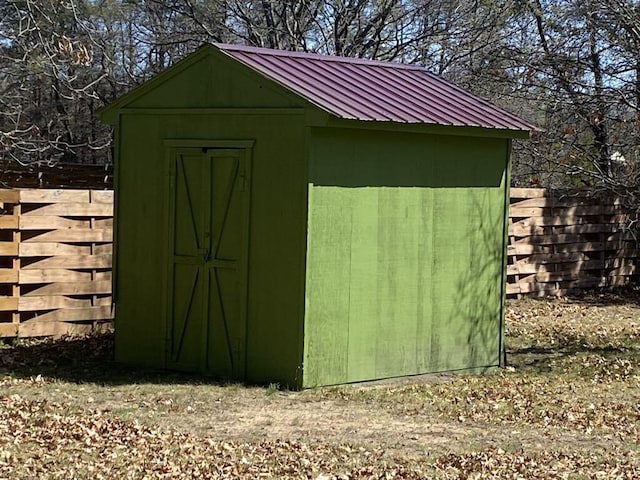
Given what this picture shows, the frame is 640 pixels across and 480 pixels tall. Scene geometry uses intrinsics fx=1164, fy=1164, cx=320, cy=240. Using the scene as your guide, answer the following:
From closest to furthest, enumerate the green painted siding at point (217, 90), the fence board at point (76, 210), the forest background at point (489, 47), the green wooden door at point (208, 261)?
the green painted siding at point (217, 90), the green wooden door at point (208, 261), the fence board at point (76, 210), the forest background at point (489, 47)

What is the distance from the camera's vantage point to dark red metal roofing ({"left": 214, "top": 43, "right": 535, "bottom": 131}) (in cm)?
1053

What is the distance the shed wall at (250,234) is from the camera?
1036 cm

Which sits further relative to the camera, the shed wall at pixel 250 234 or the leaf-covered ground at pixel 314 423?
the shed wall at pixel 250 234

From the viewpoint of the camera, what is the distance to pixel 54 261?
1333cm

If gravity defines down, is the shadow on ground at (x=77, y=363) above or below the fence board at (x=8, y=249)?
below

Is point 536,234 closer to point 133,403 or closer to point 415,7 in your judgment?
point 415,7

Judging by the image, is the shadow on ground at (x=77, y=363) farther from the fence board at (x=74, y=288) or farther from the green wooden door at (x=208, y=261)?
the fence board at (x=74, y=288)

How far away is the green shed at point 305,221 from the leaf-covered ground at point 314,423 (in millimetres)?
397

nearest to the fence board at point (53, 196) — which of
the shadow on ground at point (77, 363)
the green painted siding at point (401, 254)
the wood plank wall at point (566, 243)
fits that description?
the shadow on ground at point (77, 363)

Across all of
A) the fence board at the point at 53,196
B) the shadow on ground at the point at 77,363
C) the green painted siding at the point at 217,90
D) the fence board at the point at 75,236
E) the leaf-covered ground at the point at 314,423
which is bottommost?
the leaf-covered ground at the point at 314,423

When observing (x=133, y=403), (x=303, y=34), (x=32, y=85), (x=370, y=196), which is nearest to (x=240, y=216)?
(x=370, y=196)

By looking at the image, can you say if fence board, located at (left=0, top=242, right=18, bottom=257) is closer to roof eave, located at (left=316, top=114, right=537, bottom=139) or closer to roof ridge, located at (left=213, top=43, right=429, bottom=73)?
roof ridge, located at (left=213, top=43, right=429, bottom=73)

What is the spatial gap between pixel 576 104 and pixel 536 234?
236 cm

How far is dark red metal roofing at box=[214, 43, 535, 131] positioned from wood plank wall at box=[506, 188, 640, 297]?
19.1 feet
